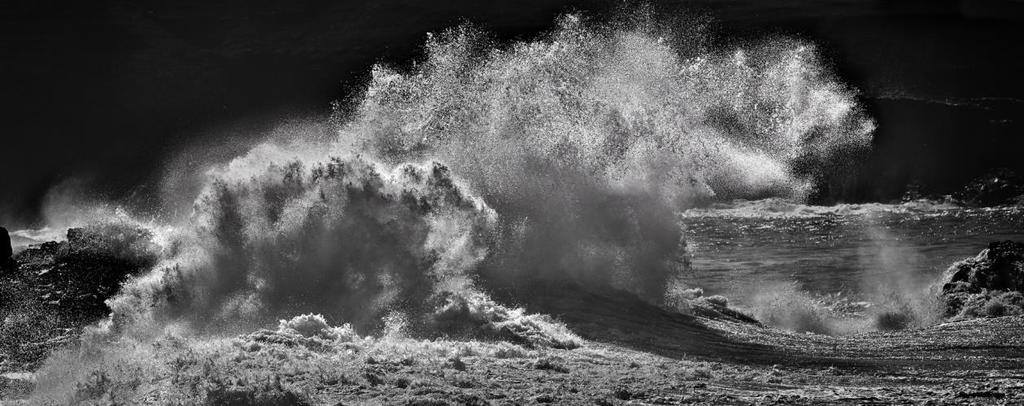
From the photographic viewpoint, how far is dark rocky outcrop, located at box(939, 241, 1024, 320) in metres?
21.0

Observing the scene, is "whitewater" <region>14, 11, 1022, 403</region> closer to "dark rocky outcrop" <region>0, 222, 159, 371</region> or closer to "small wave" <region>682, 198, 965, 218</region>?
"dark rocky outcrop" <region>0, 222, 159, 371</region>

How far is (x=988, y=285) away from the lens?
22.1m

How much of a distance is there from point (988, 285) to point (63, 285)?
60.9ft

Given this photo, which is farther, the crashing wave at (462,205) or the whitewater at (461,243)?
the crashing wave at (462,205)

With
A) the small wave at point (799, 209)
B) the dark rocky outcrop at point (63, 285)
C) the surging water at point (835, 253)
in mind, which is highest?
the small wave at point (799, 209)

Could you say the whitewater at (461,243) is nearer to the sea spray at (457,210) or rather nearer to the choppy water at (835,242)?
the sea spray at (457,210)

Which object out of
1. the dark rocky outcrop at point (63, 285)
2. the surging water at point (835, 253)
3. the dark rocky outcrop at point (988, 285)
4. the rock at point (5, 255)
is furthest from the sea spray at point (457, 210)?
the dark rocky outcrop at point (988, 285)

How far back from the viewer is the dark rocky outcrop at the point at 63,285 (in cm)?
1788

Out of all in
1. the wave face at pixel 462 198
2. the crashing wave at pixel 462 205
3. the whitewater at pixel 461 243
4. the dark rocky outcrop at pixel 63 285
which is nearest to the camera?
the whitewater at pixel 461 243

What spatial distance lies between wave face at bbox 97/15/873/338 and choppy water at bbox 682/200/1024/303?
3150 millimetres

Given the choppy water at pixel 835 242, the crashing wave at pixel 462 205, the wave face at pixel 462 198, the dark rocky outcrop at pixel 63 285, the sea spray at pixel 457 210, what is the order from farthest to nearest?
the choppy water at pixel 835 242 < the wave face at pixel 462 198 < the crashing wave at pixel 462 205 < the sea spray at pixel 457 210 < the dark rocky outcrop at pixel 63 285

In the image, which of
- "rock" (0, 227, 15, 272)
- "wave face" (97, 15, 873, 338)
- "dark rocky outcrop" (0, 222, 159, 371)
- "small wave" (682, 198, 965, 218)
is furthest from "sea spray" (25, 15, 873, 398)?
"small wave" (682, 198, 965, 218)

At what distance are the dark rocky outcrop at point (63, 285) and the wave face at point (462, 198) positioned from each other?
4.33ft

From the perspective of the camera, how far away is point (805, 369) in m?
15.0
